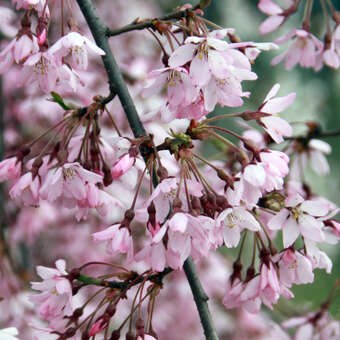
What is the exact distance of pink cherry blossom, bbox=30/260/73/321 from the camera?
111cm

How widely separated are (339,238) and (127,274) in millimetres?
481

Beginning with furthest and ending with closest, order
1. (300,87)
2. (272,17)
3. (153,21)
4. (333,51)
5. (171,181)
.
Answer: (300,87), (272,17), (333,51), (153,21), (171,181)

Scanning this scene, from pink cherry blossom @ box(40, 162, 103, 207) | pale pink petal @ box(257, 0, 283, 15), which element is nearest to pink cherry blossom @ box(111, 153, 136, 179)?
pink cherry blossom @ box(40, 162, 103, 207)

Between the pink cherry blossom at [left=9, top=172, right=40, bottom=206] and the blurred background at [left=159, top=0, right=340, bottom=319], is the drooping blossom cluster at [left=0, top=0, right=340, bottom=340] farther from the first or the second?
the blurred background at [left=159, top=0, right=340, bottom=319]

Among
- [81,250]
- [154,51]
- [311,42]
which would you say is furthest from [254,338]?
[311,42]

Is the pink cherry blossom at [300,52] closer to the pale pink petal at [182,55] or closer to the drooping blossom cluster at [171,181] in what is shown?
the drooping blossom cluster at [171,181]

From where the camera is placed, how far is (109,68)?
1.11m

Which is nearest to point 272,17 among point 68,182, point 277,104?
point 277,104

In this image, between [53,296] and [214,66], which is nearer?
[214,66]

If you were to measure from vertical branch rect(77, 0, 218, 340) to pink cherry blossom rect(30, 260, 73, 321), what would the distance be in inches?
10.3

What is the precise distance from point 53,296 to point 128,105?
1.45 feet

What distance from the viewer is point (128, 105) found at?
3.60 ft

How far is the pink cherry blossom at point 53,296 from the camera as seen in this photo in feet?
3.63

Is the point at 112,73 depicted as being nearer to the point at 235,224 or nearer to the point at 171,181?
the point at 171,181
